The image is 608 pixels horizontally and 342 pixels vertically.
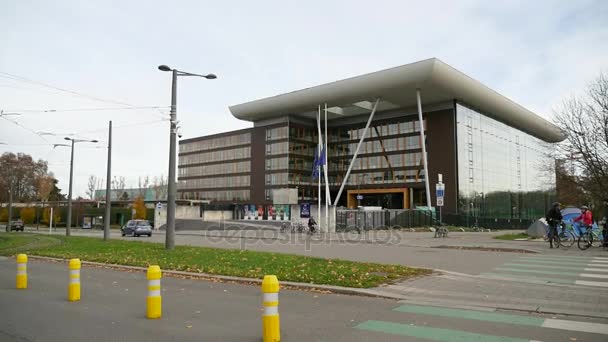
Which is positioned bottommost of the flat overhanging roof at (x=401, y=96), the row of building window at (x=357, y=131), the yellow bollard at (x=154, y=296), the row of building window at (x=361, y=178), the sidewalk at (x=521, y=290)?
the sidewalk at (x=521, y=290)

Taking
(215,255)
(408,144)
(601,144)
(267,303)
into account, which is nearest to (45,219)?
(408,144)

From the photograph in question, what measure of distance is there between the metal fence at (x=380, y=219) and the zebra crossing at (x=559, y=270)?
25.4 metres

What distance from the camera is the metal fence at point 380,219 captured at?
46.3m

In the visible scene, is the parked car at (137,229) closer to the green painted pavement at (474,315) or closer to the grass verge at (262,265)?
the grass verge at (262,265)

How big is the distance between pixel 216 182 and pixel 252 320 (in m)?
94.1

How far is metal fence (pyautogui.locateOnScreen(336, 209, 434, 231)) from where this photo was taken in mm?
46312

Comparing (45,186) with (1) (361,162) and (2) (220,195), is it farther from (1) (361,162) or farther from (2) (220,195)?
(1) (361,162)

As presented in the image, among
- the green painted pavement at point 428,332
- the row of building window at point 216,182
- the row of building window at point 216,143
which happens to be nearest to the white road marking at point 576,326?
the green painted pavement at point 428,332

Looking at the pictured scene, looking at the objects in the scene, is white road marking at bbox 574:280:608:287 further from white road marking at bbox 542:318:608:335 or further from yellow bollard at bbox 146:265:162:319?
yellow bollard at bbox 146:265:162:319

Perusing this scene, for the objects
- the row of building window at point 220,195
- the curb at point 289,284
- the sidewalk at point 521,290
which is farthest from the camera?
the row of building window at point 220,195

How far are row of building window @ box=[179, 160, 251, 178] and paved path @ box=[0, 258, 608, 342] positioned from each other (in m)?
83.4

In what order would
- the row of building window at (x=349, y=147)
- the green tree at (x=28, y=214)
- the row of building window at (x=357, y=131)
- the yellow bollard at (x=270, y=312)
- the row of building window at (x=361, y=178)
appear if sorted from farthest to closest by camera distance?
Result: the row of building window at (x=349, y=147), the row of building window at (x=357, y=131), the row of building window at (x=361, y=178), the green tree at (x=28, y=214), the yellow bollard at (x=270, y=312)

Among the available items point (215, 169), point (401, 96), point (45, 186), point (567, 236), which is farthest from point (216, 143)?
point (567, 236)

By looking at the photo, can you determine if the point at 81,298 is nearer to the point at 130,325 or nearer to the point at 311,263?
the point at 130,325
